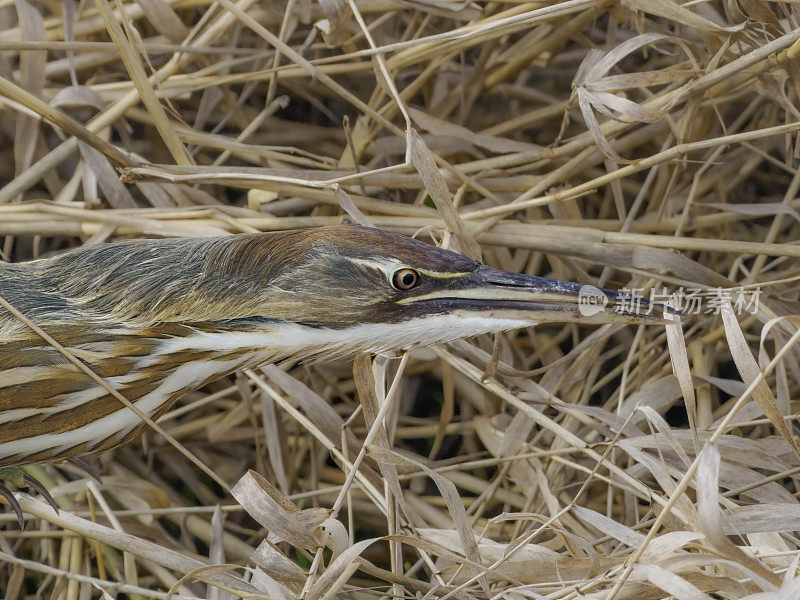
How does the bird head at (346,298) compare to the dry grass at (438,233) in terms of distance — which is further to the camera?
the dry grass at (438,233)

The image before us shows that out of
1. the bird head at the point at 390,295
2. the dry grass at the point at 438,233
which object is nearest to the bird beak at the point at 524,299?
the bird head at the point at 390,295

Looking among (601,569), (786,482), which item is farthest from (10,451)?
(786,482)

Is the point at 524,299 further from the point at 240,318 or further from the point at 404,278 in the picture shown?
the point at 240,318

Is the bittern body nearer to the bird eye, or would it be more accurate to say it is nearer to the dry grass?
the bird eye

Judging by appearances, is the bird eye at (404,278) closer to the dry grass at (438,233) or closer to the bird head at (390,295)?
the bird head at (390,295)

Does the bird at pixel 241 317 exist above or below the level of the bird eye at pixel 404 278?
below

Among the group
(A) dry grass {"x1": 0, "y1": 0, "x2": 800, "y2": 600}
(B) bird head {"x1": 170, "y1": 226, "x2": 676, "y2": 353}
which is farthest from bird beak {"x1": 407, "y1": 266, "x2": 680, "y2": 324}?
(A) dry grass {"x1": 0, "y1": 0, "x2": 800, "y2": 600}

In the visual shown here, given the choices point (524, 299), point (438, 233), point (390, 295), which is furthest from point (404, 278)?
point (438, 233)
